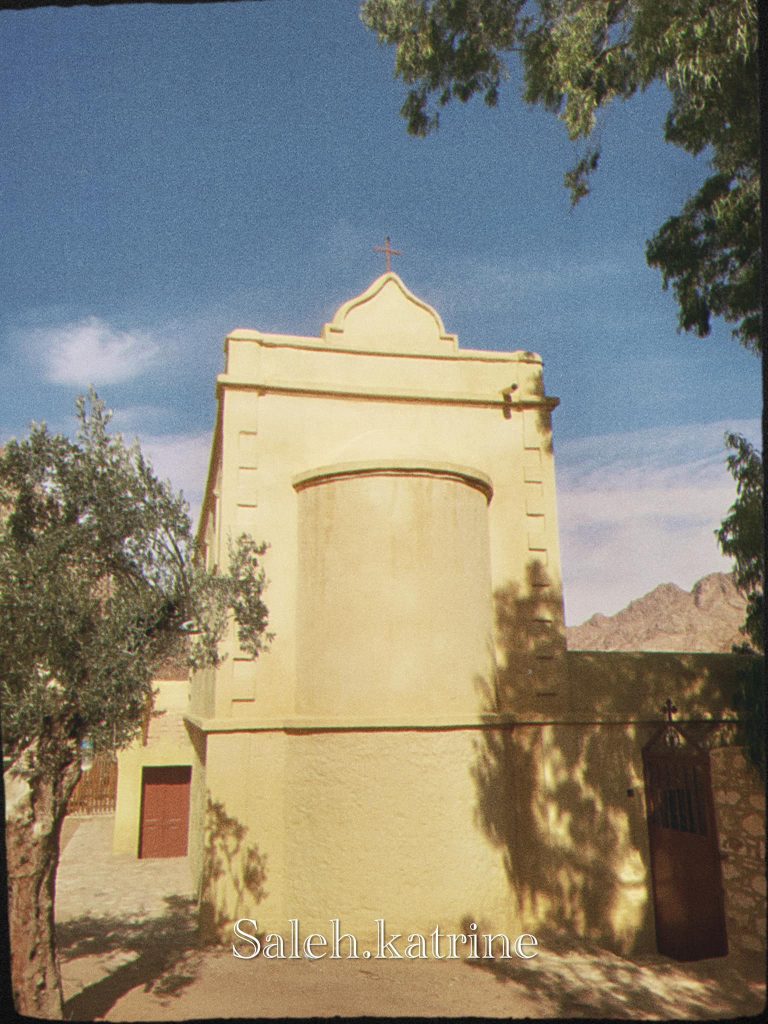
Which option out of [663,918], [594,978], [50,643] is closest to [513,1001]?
[594,978]

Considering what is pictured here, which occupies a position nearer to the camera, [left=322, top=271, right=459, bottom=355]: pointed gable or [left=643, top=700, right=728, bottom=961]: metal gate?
[left=643, top=700, right=728, bottom=961]: metal gate

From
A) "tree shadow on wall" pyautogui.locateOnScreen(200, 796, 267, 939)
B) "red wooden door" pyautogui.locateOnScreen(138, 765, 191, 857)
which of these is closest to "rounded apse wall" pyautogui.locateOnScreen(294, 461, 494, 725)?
"tree shadow on wall" pyautogui.locateOnScreen(200, 796, 267, 939)

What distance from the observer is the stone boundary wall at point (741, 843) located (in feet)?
34.1

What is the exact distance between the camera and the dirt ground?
8.60m

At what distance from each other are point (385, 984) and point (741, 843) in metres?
5.48

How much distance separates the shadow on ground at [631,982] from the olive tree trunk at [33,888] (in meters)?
5.91

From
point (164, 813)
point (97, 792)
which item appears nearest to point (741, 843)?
point (164, 813)

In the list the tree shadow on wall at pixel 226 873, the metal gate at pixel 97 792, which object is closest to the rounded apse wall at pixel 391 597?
the tree shadow on wall at pixel 226 873

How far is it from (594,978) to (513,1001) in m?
1.89

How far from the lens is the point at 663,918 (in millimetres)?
12531

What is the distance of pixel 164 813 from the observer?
22188 mm

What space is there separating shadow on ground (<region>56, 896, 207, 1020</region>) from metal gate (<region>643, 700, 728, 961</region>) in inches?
303

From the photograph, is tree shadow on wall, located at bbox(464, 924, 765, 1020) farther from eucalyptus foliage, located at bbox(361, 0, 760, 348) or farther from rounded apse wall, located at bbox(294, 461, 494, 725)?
eucalyptus foliage, located at bbox(361, 0, 760, 348)

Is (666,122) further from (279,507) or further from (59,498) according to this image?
(59,498)
